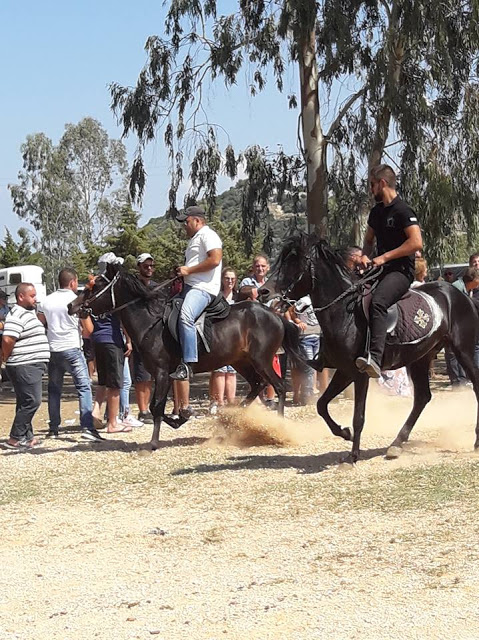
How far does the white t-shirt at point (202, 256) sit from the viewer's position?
415 inches

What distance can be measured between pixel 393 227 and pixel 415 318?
3.30 feet

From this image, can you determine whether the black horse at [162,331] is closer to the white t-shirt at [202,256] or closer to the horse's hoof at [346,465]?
the white t-shirt at [202,256]

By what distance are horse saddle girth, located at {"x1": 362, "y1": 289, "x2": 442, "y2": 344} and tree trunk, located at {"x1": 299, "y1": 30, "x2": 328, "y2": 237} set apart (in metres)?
9.97

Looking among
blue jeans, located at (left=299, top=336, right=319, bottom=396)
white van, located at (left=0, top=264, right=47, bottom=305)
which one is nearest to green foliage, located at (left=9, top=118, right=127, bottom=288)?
white van, located at (left=0, top=264, right=47, bottom=305)

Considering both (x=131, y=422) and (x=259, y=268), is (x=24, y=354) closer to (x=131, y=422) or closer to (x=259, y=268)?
(x=131, y=422)

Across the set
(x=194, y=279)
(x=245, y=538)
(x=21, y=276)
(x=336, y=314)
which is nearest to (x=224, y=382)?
(x=194, y=279)

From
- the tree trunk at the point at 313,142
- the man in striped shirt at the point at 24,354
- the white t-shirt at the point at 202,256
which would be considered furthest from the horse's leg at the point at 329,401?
the tree trunk at the point at 313,142

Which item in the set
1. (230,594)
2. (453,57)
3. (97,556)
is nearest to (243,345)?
(97,556)

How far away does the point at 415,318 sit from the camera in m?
9.32

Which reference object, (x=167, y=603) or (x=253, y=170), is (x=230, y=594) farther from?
(x=253, y=170)

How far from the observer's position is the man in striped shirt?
11279 millimetres

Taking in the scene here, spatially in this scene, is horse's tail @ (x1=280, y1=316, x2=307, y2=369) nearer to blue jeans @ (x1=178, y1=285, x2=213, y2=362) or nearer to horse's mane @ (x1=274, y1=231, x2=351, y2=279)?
blue jeans @ (x1=178, y1=285, x2=213, y2=362)

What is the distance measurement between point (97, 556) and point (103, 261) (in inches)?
212

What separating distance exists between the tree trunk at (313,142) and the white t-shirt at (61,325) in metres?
8.19
